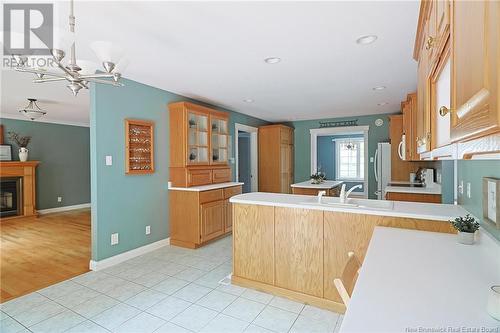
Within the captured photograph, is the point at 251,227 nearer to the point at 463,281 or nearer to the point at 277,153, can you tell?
the point at 463,281

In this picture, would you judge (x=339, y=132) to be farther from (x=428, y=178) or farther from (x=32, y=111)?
(x=32, y=111)

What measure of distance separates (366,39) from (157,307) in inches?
117

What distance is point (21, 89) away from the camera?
4031 mm

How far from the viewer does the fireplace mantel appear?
5.92 meters

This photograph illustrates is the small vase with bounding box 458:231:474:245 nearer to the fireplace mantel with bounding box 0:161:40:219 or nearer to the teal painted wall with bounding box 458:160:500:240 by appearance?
the teal painted wall with bounding box 458:160:500:240

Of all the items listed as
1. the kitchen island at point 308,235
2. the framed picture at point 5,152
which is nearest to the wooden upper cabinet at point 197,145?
the kitchen island at point 308,235

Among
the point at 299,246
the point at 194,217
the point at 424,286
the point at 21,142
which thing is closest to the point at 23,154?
the point at 21,142

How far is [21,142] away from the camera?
6.13 metres

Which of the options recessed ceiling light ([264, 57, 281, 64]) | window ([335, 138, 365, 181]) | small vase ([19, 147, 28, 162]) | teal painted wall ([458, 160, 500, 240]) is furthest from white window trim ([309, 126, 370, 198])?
small vase ([19, 147, 28, 162])

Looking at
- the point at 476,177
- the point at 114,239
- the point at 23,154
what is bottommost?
the point at 114,239

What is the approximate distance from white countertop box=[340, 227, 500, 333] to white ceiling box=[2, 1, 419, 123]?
1.60 meters

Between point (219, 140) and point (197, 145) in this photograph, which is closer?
point (197, 145)

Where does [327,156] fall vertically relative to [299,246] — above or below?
above

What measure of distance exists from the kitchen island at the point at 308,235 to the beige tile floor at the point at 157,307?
0.15m
